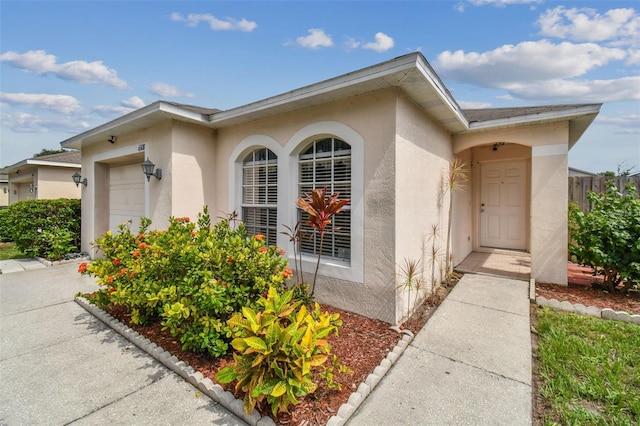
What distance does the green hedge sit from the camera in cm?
827

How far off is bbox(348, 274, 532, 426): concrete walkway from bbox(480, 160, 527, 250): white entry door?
4142 mm

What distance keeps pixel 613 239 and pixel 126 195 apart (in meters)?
11.4

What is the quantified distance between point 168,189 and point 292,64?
13.9 feet

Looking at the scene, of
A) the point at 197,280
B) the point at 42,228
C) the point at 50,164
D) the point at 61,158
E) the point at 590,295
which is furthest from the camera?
the point at 61,158

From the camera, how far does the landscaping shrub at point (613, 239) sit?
476 centimetres

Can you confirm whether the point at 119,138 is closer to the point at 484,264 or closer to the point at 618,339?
the point at 484,264

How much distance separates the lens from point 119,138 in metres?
7.49

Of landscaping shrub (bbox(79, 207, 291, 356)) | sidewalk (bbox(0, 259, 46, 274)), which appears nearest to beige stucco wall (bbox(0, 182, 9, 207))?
sidewalk (bbox(0, 259, 46, 274))

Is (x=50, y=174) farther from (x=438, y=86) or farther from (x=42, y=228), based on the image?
(x=438, y=86)

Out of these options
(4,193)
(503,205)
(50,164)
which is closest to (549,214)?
(503,205)

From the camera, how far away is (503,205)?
8.20m

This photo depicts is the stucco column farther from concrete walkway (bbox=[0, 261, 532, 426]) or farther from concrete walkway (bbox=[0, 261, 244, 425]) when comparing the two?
concrete walkway (bbox=[0, 261, 244, 425])

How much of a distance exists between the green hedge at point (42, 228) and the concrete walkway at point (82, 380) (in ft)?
15.5

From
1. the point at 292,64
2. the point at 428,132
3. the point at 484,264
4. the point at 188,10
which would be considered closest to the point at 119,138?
the point at 188,10
